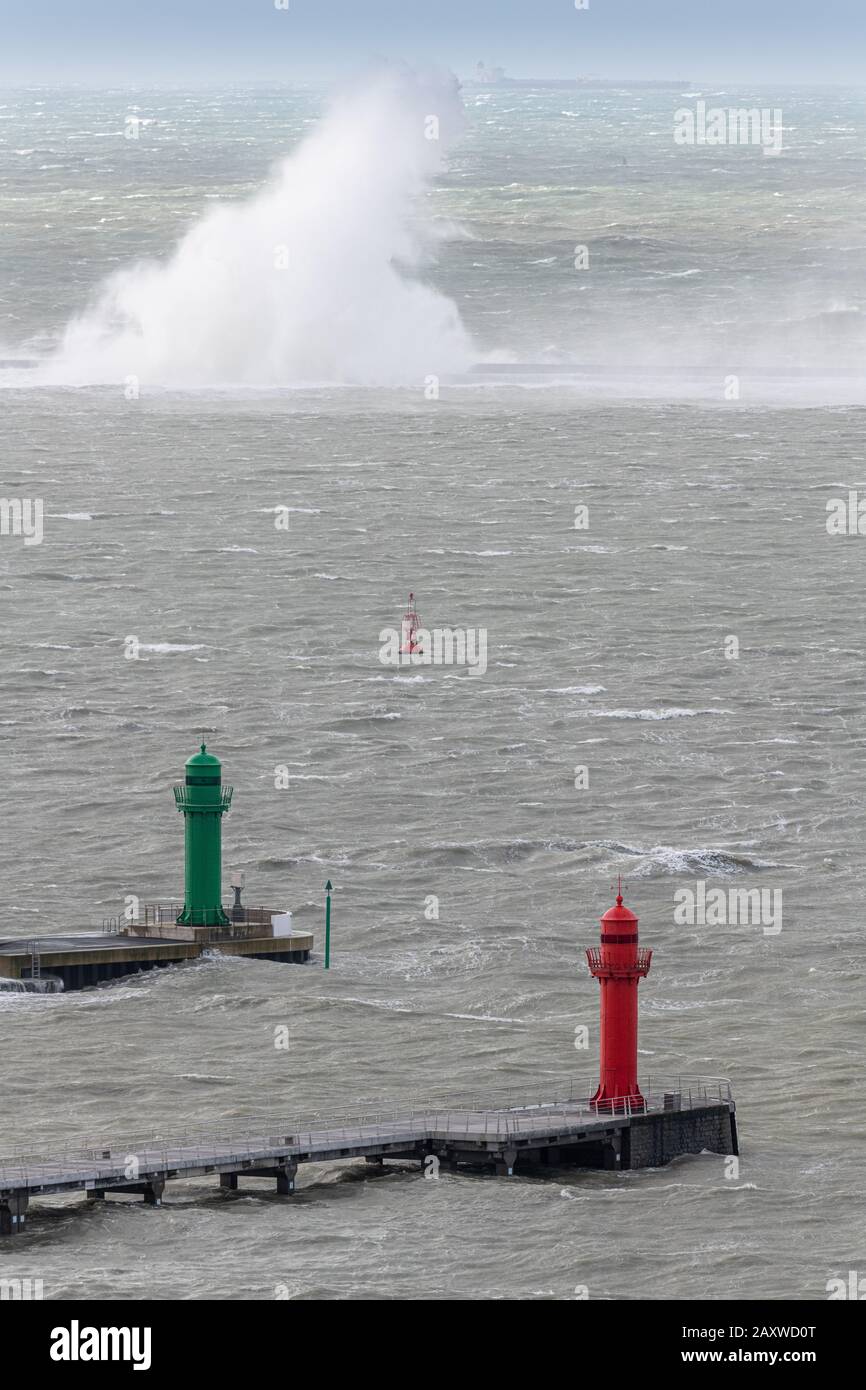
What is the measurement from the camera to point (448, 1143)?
149ft

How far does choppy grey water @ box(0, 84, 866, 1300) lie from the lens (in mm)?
42688

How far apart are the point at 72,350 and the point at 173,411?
25.4 meters

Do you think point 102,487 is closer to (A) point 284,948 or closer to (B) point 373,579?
(B) point 373,579

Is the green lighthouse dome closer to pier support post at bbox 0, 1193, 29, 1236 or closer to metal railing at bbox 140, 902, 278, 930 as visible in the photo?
metal railing at bbox 140, 902, 278, 930

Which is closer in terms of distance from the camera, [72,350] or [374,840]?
[374,840]

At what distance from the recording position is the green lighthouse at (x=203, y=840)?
56.7 meters

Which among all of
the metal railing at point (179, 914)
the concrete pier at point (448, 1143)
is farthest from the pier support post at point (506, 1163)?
the metal railing at point (179, 914)

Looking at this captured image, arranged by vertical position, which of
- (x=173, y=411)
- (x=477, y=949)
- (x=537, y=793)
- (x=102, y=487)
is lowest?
(x=477, y=949)

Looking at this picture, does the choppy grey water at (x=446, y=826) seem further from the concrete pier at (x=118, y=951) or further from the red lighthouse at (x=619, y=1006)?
the red lighthouse at (x=619, y=1006)

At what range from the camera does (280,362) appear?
17250 cm

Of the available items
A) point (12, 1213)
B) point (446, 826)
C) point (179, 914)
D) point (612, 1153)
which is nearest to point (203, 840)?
point (179, 914)

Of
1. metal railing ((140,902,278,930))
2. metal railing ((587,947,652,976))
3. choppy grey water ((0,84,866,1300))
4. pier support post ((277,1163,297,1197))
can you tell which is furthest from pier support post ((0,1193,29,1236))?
metal railing ((140,902,278,930))

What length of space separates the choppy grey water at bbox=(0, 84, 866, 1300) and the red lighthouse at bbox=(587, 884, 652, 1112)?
1405 mm

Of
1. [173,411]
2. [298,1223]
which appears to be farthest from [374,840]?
[173,411]
